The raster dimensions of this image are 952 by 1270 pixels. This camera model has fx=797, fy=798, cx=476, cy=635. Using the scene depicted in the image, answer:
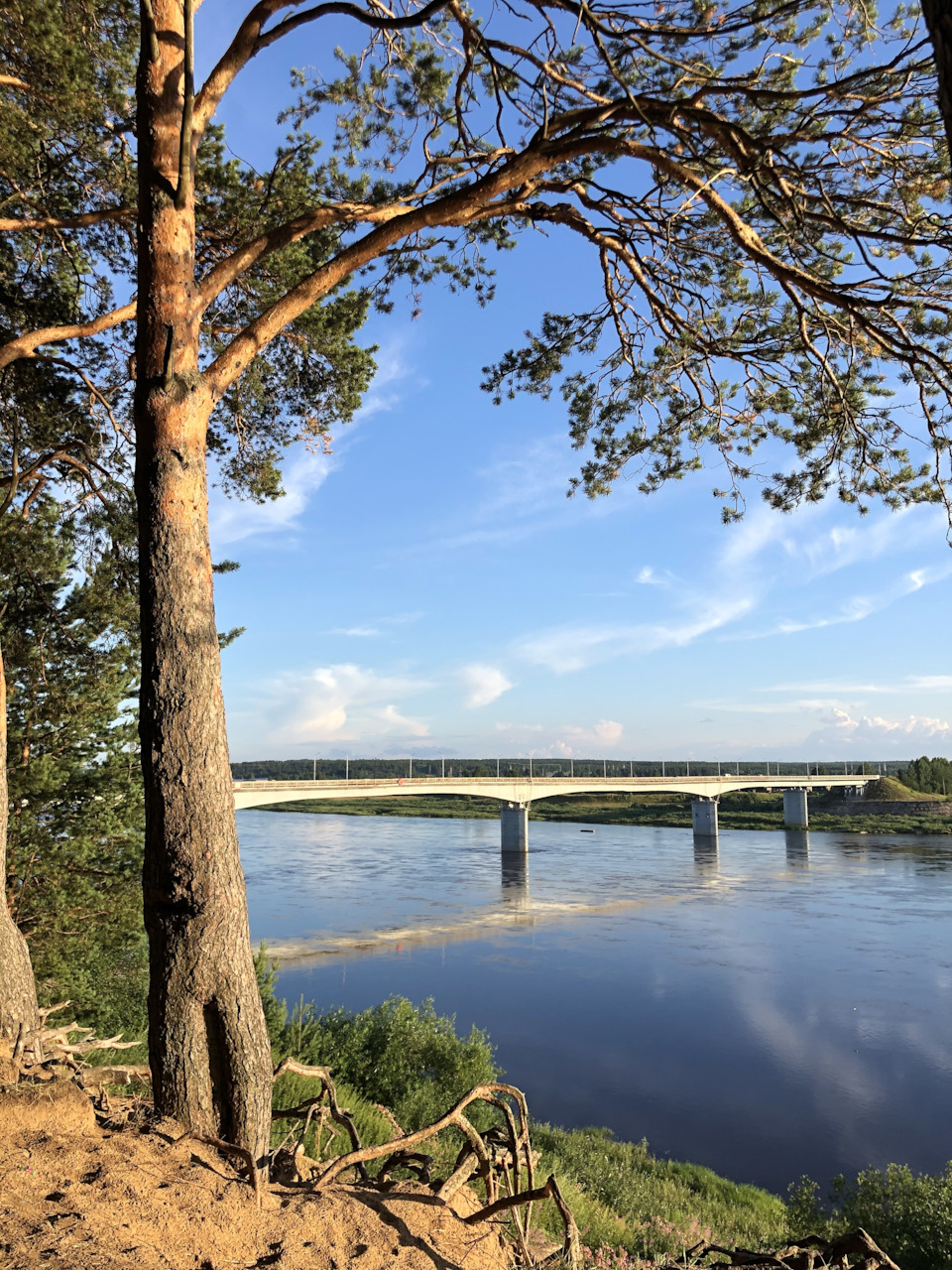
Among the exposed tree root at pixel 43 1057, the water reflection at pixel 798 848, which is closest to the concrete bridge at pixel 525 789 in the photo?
the water reflection at pixel 798 848

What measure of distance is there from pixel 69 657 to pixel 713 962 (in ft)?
Result: 59.1

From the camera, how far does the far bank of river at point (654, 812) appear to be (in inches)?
2414

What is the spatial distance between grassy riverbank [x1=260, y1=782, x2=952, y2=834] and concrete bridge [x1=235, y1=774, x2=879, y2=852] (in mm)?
3702

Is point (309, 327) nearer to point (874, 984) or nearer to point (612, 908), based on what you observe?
point (874, 984)

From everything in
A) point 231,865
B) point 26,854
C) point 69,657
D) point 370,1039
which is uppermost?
point 69,657

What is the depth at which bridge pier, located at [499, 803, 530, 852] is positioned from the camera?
45156 millimetres

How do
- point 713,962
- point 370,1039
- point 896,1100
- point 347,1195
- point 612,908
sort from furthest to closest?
point 612,908
point 713,962
point 896,1100
point 370,1039
point 347,1195

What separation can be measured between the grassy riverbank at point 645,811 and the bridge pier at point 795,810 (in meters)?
2.23

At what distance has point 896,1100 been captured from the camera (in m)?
12.6

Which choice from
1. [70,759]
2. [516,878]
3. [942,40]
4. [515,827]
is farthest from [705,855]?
[942,40]

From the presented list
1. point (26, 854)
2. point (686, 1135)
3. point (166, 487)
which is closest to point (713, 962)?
point (686, 1135)

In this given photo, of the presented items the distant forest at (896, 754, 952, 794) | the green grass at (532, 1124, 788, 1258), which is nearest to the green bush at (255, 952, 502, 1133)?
the green grass at (532, 1124, 788, 1258)

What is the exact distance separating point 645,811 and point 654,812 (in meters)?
1.17

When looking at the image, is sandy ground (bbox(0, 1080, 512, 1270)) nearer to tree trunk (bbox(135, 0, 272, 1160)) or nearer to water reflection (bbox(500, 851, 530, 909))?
tree trunk (bbox(135, 0, 272, 1160))
